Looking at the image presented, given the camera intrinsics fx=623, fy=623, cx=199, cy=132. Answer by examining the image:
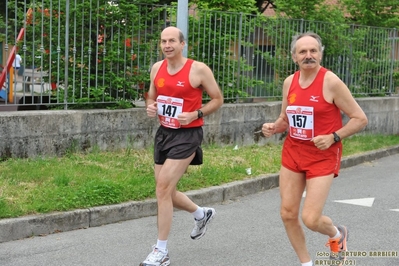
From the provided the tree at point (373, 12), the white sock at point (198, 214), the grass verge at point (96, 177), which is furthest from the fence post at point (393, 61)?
the white sock at point (198, 214)

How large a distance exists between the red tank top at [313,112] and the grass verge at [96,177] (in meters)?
2.77

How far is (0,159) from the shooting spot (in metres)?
7.64

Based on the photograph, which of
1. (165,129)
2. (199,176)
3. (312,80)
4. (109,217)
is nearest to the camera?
(312,80)

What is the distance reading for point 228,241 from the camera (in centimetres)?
600

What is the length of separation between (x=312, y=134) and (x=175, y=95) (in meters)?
1.27

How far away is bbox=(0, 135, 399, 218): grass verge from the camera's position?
20.9 ft

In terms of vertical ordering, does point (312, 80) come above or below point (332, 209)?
above

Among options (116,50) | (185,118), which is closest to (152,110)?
(185,118)

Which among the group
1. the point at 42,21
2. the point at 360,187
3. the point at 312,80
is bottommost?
the point at 360,187

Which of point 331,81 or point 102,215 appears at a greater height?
point 331,81

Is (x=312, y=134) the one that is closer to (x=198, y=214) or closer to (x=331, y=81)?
(x=331, y=81)

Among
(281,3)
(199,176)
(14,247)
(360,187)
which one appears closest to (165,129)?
(14,247)

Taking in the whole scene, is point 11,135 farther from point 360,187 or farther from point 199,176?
point 360,187

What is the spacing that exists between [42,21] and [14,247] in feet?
12.5
